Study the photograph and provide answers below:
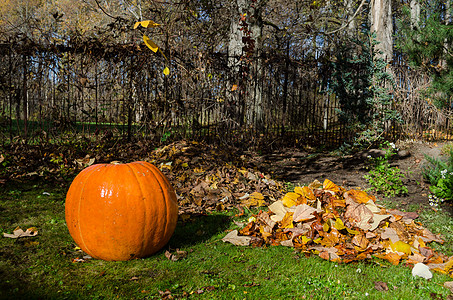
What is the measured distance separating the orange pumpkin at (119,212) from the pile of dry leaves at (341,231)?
2.96ft

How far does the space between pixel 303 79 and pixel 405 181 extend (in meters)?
4.61

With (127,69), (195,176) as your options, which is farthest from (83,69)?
(195,176)

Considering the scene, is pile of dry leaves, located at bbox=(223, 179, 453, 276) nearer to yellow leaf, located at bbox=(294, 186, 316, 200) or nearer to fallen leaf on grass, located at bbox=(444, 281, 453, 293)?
yellow leaf, located at bbox=(294, 186, 316, 200)

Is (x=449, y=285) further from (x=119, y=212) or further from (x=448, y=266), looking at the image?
(x=119, y=212)

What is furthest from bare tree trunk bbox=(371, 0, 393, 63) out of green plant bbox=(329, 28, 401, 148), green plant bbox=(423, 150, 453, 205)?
green plant bbox=(423, 150, 453, 205)

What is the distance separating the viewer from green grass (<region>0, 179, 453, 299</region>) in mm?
2393

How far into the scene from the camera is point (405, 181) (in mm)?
5863

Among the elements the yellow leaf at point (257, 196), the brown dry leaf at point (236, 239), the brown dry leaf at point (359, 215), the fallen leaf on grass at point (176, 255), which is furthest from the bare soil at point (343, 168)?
the fallen leaf on grass at point (176, 255)

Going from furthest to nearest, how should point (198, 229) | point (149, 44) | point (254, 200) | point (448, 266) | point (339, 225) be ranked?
point (254, 200) → point (198, 229) → point (339, 225) → point (448, 266) → point (149, 44)

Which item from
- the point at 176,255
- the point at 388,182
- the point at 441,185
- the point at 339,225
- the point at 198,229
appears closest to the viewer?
the point at 176,255

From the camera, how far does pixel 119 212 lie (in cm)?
271

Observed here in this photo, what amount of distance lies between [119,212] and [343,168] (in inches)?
215

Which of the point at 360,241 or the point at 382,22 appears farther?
the point at 382,22

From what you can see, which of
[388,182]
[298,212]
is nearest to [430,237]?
[298,212]
